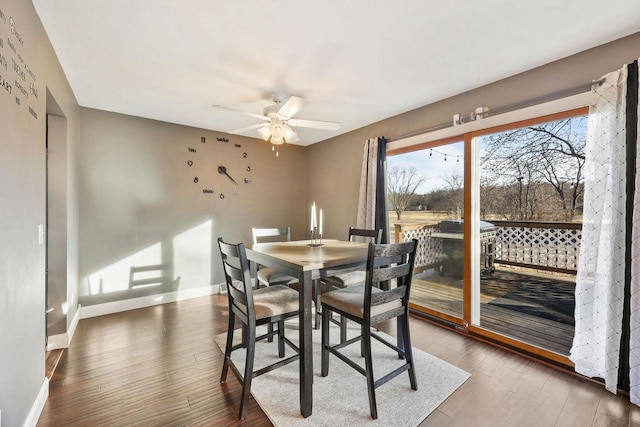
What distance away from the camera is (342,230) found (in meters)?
4.38

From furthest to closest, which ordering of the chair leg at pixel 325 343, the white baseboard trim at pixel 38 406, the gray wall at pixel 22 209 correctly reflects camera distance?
the chair leg at pixel 325 343 → the white baseboard trim at pixel 38 406 → the gray wall at pixel 22 209

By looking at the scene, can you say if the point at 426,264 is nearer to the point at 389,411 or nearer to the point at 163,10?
the point at 389,411

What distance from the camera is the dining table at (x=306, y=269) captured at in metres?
1.70

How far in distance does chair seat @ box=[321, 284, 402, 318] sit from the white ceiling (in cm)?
181

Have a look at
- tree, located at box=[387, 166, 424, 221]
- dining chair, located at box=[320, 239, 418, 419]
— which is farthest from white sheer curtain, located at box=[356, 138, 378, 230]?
dining chair, located at box=[320, 239, 418, 419]

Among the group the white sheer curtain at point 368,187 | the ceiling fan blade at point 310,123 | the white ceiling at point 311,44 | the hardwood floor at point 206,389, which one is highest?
the white ceiling at point 311,44

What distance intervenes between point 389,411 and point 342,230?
2.82m

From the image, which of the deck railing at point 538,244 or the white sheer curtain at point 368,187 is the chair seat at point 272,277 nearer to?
the white sheer curtain at point 368,187

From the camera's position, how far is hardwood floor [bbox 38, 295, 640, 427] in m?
1.70

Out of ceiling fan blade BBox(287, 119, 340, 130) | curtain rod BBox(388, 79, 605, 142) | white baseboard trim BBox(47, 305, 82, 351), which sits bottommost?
white baseboard trim BBox(47, 305, 82, 351)

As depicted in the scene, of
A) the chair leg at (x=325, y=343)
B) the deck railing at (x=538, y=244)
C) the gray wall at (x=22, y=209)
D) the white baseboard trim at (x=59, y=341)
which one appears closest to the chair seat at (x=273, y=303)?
the chair leg at (x=325, y=343)

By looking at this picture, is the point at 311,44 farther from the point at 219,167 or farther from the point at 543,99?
the point at 219,167

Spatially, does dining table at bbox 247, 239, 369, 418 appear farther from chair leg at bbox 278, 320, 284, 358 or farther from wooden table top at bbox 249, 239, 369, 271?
chair leg at bbox 278, 320, 284, 358

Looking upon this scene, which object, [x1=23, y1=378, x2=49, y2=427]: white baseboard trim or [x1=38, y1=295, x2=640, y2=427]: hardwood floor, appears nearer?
[x1=23, y1=378, x2=49, y2=427]: white baseboard trim
